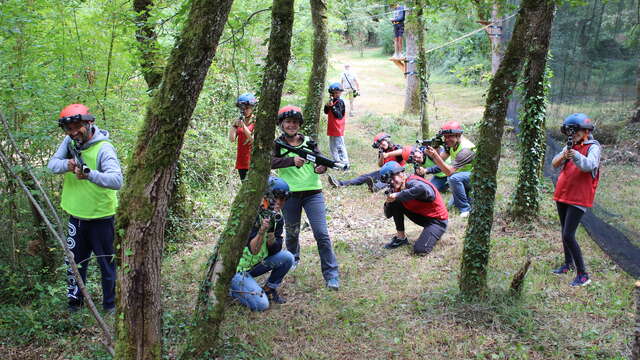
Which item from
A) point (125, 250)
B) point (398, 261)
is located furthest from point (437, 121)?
point (125, 250)

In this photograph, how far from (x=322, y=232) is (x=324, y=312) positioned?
3.00 ft

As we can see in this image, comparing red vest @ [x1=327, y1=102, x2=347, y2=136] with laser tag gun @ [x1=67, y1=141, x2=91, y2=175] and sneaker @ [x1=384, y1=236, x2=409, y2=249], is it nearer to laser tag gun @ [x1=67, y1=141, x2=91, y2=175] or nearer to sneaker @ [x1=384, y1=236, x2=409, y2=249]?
sneaker @ [x1=384, y1=236, x2=409, y2=249]

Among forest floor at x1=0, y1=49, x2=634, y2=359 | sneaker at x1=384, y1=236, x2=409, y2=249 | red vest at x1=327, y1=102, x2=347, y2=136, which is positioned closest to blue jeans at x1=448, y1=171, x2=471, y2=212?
forest floor at x1=0, y1=49, x2=634, y2=359

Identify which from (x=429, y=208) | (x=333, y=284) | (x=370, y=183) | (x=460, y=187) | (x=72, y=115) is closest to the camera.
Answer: (x=72, y=115)

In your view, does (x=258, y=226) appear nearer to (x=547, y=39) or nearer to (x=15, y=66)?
(x=15, y=66)

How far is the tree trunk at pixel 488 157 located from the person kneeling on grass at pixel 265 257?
183cm

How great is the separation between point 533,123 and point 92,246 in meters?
5.72

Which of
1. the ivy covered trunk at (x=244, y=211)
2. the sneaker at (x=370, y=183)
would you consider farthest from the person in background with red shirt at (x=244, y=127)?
the sneaker at (x=370, y=183)

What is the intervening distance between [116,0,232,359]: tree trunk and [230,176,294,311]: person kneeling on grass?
61.1 inches

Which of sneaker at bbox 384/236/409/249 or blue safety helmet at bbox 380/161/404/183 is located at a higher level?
blue safety helmet at bbox 380/161/404/183

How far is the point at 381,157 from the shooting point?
886cm

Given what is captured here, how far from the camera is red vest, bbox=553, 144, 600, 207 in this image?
5355 millimetres

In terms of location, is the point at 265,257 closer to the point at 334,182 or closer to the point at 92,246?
the point at 92,246

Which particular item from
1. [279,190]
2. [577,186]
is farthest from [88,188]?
[577,186]
